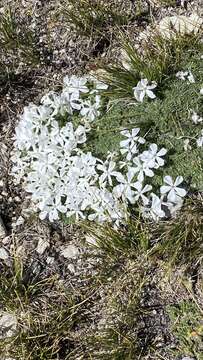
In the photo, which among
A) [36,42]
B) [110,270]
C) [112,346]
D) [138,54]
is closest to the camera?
[112,346]

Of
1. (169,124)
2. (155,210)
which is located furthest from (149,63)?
(155,210)

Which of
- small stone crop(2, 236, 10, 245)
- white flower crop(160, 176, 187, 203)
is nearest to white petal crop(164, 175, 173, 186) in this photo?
white flower crop(160, 176, 187, 203)

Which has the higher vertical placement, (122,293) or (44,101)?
(44,101)

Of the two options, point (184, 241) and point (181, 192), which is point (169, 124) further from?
point (184, 241)

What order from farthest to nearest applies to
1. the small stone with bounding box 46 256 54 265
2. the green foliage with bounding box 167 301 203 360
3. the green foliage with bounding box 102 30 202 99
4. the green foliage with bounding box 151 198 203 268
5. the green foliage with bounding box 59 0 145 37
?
the green foliage with bounding box 59 0 145 37, the green foliage with bounding box 102 30 202 99, the small stone with bounding box 46 256 54 265, the green foliage with bounding box 151 198 203 268, the green foliage with bounding box 167 301 203 360

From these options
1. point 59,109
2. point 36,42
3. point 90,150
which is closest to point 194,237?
point 90,150

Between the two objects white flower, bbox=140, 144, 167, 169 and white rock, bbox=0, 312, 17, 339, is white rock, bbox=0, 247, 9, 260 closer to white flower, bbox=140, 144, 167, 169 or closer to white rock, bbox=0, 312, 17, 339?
white rock, bbox=0, 312, 17, 339

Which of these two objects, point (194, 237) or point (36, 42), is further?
point (36, 42)

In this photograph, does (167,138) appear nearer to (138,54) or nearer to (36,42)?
(138,54)
